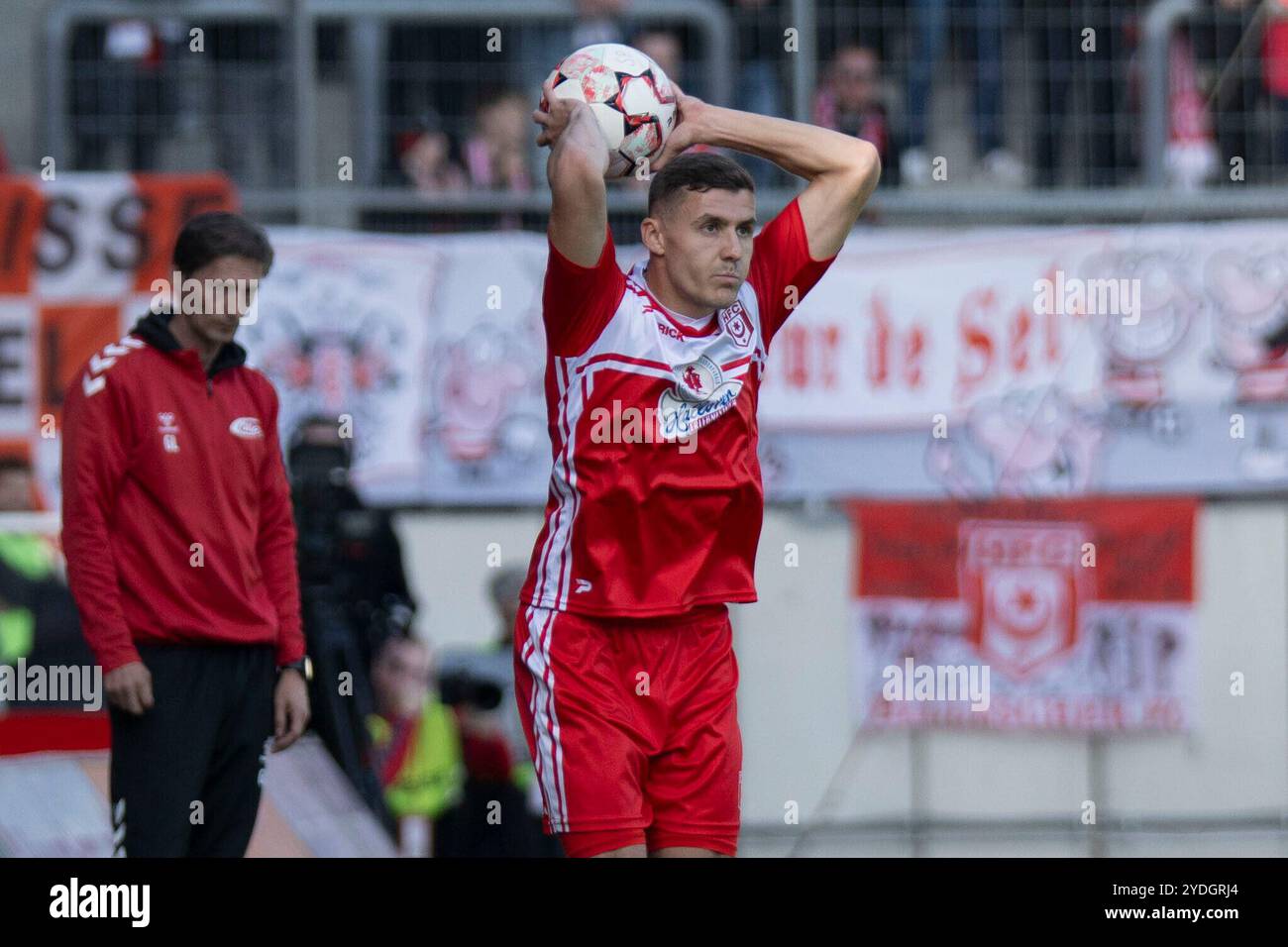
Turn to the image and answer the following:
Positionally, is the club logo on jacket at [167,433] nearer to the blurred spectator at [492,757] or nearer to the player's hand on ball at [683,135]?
the player's hand on ball at [683,135]

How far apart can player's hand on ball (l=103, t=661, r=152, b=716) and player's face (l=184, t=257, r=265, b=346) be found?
1.03m

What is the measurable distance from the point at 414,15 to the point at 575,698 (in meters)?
5.13

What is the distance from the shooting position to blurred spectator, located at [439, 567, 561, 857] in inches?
351

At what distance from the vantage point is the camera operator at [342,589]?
29.2 feet

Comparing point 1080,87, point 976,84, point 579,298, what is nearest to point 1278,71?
point 1080,87

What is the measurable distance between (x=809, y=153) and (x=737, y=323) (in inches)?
20.5

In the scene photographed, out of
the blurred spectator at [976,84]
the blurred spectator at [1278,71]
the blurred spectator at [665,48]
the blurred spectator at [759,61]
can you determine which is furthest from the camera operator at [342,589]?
the blurred spectator at [1278,71]

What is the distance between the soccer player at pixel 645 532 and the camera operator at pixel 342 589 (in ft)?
11.8

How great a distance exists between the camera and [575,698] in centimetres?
526

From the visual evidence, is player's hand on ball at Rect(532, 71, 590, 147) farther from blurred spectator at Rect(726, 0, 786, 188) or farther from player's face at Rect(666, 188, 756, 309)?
blurred spectator at Rect(726, 0, 786, 188)

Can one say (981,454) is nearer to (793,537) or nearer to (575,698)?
(793,537)

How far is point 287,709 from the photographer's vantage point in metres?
6.26

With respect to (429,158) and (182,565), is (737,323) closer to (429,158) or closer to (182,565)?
(182,565)
